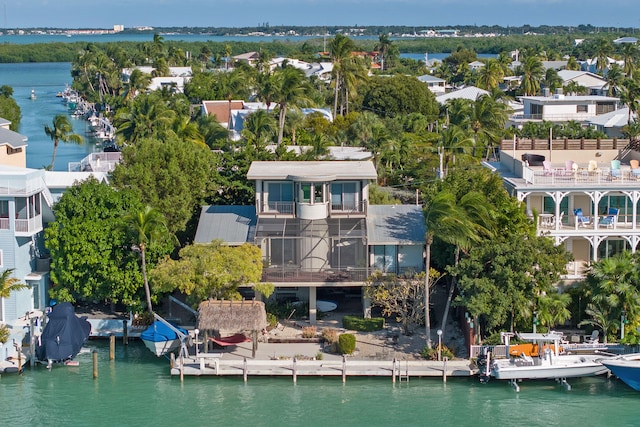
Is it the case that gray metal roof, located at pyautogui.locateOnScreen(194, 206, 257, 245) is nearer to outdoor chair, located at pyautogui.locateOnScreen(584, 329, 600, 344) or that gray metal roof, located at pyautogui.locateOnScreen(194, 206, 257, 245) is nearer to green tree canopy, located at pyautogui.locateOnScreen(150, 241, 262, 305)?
green tree canopy, located at pyautogui.locateOnScreen(150, 241, 262, 305)

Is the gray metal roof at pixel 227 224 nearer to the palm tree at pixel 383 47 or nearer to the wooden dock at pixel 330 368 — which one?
the wooden dock at pixel 330 368

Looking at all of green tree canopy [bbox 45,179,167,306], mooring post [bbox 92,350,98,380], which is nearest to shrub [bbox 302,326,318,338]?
green tree canopy [bbox 45,179,167,306]

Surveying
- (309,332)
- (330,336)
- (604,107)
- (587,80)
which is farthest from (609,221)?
(587,80)

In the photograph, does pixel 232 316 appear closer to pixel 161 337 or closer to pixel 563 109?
pixel 161 337

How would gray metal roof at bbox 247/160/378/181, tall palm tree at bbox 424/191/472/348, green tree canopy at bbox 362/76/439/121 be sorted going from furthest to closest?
1. green tree canopy at bbox 362/76/439/121
2. gray metal roof at bbox 247/160/378/181
3. tall palm tree at bbox 424/191/472/348

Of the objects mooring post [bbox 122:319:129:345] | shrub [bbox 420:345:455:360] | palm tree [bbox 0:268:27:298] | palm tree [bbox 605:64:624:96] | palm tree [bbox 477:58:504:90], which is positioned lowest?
shrub [bbox 420:345:455:360]

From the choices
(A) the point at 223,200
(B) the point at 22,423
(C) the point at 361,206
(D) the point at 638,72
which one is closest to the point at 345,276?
(C) the point at 361,206
